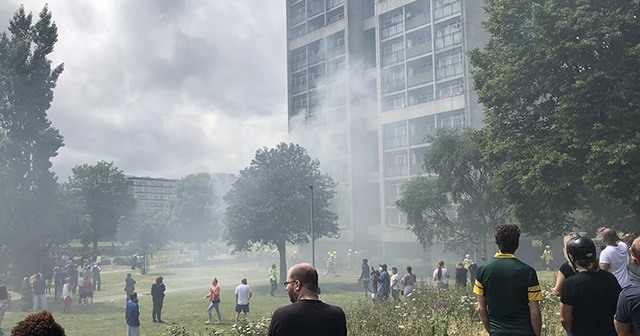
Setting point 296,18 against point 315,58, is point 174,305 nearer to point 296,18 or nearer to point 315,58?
point 315,58

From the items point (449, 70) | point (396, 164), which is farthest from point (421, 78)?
point (396, 164)

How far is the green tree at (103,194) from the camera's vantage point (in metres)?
72.1

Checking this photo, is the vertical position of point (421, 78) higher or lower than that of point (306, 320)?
higher

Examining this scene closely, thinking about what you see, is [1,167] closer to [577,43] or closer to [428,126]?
[577,43]

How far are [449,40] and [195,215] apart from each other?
56.2 m

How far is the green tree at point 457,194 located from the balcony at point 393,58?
23830mm

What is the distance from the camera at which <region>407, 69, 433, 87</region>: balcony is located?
52.3m

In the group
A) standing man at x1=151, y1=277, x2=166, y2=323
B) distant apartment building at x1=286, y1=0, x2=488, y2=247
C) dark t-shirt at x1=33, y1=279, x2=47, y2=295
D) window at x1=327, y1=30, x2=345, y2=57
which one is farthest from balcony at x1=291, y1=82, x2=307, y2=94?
standing man at x1=151, y1=277, x2=166, y2=323

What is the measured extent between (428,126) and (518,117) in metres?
31.1

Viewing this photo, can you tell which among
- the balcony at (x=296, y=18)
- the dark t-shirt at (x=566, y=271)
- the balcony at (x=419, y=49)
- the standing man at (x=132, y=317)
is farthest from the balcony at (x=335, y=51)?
the dark t-shirt at (x=566, y=271)

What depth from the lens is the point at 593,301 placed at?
4.88 m

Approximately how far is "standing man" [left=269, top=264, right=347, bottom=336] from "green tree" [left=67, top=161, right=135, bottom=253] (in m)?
72.0

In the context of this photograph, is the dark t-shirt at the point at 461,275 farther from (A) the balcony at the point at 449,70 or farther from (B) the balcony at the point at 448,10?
(B) the balcony at the point at 448,10

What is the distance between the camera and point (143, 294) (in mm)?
30422
